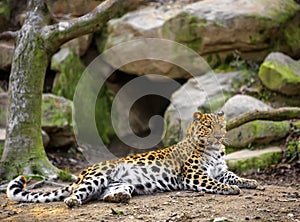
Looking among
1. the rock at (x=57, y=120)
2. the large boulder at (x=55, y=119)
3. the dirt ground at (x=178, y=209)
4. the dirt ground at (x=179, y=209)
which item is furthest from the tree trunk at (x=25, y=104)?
the rock at (x=57, y=120)

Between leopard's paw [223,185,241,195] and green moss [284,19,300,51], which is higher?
green moss [284,19,300,51]

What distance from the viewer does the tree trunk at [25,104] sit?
8.79m

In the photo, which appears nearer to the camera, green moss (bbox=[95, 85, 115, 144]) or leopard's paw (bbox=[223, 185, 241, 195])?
leopard's paw (bbox=[223, 185, 241, 195])

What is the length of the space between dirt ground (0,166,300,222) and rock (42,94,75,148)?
5.03m

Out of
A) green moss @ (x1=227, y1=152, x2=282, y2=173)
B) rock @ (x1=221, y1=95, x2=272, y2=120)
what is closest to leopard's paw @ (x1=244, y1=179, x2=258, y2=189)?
green moss @ (x1=227, y1=152, x2=282, y2=173)

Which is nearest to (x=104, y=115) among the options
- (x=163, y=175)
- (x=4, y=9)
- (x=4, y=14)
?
(x=4, y=14)

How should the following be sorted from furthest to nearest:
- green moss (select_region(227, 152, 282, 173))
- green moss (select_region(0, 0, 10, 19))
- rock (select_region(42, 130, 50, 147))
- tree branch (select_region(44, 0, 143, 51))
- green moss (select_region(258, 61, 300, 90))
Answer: green moss (select_region(0, 0, 10, 19)) → green moss (select_region(258, 61, 300, 90)) → rock (select_region(42, 130, 50, 147)) → green moss (select_region(227, 152, 282, 173)) → tree branch (select_region(44, 0, 143, 51))

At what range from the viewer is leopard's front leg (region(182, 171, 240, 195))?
692cm

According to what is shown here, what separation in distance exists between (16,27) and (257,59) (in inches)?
277

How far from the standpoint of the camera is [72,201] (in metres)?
6.39

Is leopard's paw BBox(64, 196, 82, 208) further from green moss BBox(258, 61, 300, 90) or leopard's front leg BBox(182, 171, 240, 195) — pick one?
green moss BBox(258, 61, 300, 90)

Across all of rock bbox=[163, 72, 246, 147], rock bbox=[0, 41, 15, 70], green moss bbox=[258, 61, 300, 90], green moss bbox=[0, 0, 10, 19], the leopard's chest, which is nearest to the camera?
the leopard's chest

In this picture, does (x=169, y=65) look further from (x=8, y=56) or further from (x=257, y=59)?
(x=8, y=56)

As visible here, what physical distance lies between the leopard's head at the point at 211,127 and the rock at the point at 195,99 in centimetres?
450
